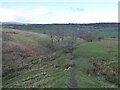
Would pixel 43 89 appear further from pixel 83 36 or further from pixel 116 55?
pixel 83 36

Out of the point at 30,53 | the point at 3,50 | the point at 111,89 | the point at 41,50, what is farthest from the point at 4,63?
the point at 111,89

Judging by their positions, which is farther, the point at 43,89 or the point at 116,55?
the point at 116,55

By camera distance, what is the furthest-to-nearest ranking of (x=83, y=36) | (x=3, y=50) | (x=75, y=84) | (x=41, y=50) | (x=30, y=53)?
1. (x=83, y=36)
2. (x=41, y=50)
3. (x=30, y=53)
4. (x=3, y=50)
5. (x=75, y=84)

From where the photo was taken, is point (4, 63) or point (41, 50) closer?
point (4, 63)

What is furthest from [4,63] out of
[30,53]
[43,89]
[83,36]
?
[83,36]

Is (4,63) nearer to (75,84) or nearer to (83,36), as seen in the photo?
(75,84)

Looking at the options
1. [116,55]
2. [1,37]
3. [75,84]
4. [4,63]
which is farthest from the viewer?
[1,37]

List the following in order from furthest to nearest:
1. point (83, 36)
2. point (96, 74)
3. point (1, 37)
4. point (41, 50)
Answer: point (83, 36) → point (1, 37) → point (41, 50) → point (96, 74)

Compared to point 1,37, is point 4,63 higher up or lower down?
lower down

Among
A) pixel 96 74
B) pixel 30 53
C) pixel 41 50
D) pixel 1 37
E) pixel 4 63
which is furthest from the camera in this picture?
pixel 1 37
